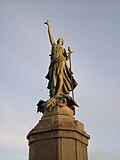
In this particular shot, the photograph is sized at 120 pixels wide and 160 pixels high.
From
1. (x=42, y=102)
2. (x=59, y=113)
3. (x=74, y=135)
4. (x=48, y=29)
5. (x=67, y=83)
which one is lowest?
(x=74, y=135)

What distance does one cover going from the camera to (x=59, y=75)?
11.1 m

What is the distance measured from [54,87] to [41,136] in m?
2.36

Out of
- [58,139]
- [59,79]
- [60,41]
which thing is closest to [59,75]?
[59,79]

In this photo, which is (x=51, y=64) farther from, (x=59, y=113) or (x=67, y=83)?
(x=59, y=113)

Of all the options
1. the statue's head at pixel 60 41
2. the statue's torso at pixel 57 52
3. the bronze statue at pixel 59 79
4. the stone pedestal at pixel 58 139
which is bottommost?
the stone pedestal at pixel 58 139

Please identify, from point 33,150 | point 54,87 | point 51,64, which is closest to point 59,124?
point 33,150

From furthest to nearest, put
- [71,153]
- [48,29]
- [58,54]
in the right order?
1. [48,29]
2. [58,54]
3. [71,153]

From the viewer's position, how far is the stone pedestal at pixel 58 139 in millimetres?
8931

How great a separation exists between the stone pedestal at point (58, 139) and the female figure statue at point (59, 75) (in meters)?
1.33

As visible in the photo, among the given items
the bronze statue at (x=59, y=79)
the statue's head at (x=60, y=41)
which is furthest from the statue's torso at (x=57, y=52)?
the statue's head at (x=60, y=41)

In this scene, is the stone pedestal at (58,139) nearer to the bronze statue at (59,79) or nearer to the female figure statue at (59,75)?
the bronze statue at (59,79)

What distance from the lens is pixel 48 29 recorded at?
12.4m

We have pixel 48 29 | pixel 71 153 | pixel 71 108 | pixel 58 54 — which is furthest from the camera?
pixel 48 29

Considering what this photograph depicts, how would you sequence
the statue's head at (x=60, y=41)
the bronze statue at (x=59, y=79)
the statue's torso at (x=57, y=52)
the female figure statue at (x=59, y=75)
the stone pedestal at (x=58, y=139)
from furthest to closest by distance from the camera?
the statue's head at (x=60, y=41) < the statue's torso at (x=57, y=52) < the female figure statue at (x=59, y=75) < the bronze statue at (x=59, y=79) < the stone pedestal at (x=58, y=139)
